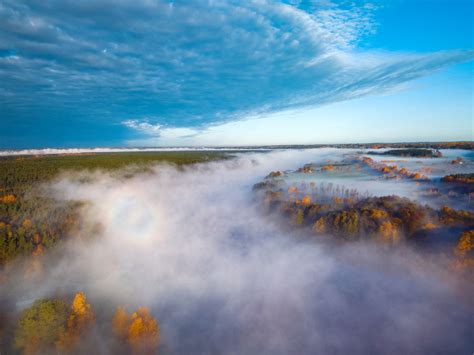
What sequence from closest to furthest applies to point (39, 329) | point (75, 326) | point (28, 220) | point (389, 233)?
point (39, 329) < point (75, 326) < point (389, 233) < point (28, 220)

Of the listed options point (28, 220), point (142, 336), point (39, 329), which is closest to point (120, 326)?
point (142, 336)

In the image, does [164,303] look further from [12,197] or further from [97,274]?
[12,197]

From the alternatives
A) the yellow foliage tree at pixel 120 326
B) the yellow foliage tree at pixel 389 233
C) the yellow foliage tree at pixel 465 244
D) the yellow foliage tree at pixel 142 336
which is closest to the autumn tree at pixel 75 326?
the yellow foliage tree at pixel 120 326

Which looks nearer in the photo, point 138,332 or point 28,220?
point 138,332

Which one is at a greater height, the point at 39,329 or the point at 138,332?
the point at 39,329

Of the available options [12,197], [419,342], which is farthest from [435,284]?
[12,197]

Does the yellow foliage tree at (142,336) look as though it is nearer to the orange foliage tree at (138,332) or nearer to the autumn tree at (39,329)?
the orange foliage tree at (138,332)

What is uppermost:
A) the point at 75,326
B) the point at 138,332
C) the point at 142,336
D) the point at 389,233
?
the point at 389,233

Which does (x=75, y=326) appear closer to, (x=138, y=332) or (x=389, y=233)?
(x=138, y=332)

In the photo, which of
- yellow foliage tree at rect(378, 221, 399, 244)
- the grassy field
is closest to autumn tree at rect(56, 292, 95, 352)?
the grassy field
